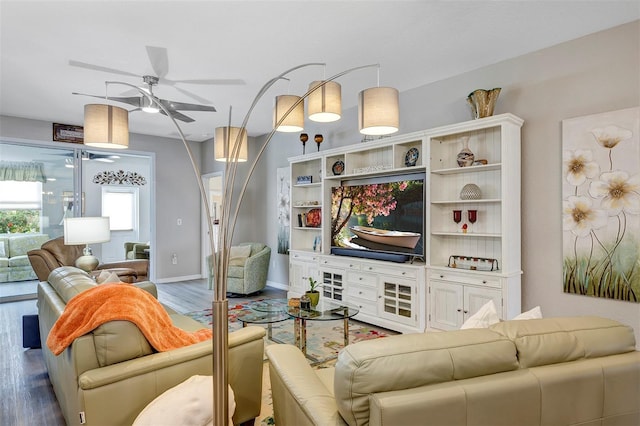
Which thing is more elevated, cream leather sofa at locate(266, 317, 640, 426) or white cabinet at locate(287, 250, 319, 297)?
cream leather sofa at locate(266, 317, 640, 426)

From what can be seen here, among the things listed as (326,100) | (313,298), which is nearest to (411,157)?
(313,298)

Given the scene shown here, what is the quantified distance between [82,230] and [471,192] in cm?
359

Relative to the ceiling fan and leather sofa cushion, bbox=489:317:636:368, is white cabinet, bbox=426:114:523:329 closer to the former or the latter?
leather sofa cushion, bbox=489:317:636:368

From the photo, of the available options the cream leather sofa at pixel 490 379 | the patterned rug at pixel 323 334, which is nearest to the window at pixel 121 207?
the patterned rug at pixel 323 334

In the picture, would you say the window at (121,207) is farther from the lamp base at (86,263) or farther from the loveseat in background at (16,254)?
the lamp base at (86,263)

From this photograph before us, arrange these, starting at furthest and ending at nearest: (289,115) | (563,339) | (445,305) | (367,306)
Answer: (367,306) → (445,305) → (289,115) → (563,339)

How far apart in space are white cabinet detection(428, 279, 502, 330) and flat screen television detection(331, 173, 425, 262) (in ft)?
1.40

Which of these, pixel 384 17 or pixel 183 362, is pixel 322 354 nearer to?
pixel 183 362

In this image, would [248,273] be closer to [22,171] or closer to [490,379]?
[22,171]

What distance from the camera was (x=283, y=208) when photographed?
19.5 feet

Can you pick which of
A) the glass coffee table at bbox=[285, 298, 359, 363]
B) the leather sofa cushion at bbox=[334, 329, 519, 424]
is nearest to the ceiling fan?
the glass coffee table at bbox=[285, 298, 359, 363]

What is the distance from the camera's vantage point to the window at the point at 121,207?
701 cm

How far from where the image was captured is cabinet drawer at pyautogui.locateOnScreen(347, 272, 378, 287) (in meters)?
4.12

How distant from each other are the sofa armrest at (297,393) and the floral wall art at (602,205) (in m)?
2.48
